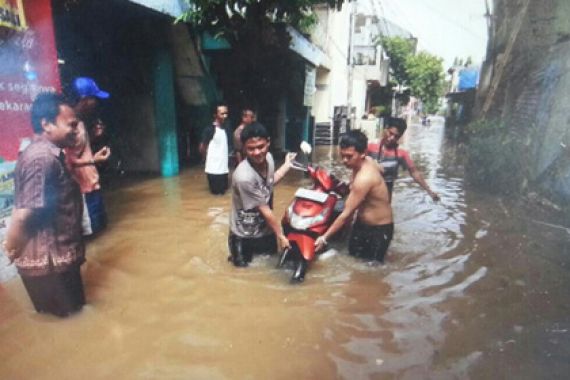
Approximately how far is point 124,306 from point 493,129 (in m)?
8.57

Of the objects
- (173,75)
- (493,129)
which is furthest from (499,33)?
(173,75)

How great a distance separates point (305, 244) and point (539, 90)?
Result: 7354 millimetres

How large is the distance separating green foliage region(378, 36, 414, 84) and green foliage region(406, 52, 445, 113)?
444mm

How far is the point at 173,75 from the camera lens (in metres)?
8.81

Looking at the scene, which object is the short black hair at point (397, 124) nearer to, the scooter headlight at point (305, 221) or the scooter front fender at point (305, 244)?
the scooter headlight at point (305, 221)

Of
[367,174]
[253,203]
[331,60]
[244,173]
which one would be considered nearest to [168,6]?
[244,173]

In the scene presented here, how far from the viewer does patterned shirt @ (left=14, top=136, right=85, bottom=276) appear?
2557mm

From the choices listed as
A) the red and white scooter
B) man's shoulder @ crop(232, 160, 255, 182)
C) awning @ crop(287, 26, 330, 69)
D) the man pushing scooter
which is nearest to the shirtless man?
the red and white scooter

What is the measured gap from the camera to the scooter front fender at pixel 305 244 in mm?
3713

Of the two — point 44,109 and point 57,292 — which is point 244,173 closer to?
point 44,109

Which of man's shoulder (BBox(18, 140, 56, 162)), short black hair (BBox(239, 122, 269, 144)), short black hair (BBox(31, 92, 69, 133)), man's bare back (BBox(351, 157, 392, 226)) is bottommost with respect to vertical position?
man's bare back (BBox(351, 157, 392, 226))

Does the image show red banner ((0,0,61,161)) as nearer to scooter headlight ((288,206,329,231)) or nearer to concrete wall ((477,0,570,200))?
scooter headlight ((288,206,329,231))

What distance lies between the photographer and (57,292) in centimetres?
295

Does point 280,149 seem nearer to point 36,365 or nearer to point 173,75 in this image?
point 173,75
